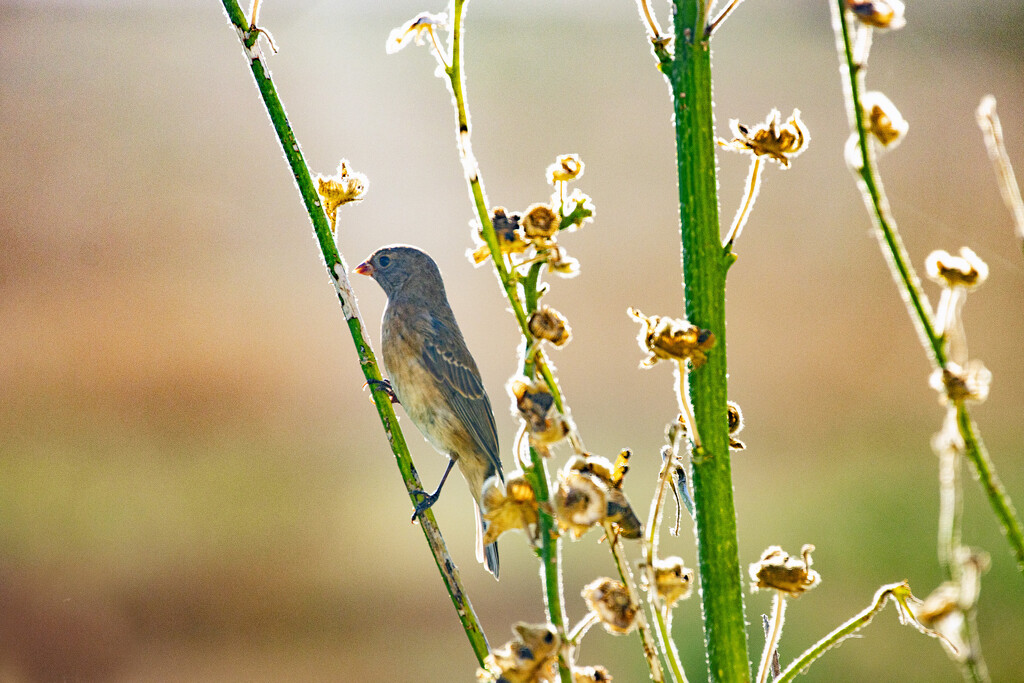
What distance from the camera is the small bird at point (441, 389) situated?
2262 mm

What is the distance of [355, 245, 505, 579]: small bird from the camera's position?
226 centimetres

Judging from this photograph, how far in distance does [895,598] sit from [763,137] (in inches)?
12.5

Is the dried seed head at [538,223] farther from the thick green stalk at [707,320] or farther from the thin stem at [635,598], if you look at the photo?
the thin stem at [635,598]

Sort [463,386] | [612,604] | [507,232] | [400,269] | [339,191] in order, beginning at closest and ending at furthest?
[612,604], [507,232], [339,191], [463,386], [400,269]

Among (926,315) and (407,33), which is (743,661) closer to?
(926,315)

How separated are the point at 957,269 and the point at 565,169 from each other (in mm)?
299

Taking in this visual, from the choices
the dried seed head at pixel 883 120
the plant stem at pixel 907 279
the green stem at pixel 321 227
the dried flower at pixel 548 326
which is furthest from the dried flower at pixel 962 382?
the green stem at pixel 321 227

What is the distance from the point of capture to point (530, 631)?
20.4 inches

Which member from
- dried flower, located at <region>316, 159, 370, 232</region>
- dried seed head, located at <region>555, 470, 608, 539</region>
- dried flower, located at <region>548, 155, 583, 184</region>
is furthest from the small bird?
dried seed head, located at <region>555, 470, 608, 539</region>

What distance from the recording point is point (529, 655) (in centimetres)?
52

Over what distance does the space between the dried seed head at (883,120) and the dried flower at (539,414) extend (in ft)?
0.77

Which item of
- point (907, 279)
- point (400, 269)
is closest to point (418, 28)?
point (907, 279)

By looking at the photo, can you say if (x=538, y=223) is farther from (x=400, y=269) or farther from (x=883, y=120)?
(x=400, y=269)

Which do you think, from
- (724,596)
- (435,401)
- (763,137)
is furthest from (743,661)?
(435,401)
